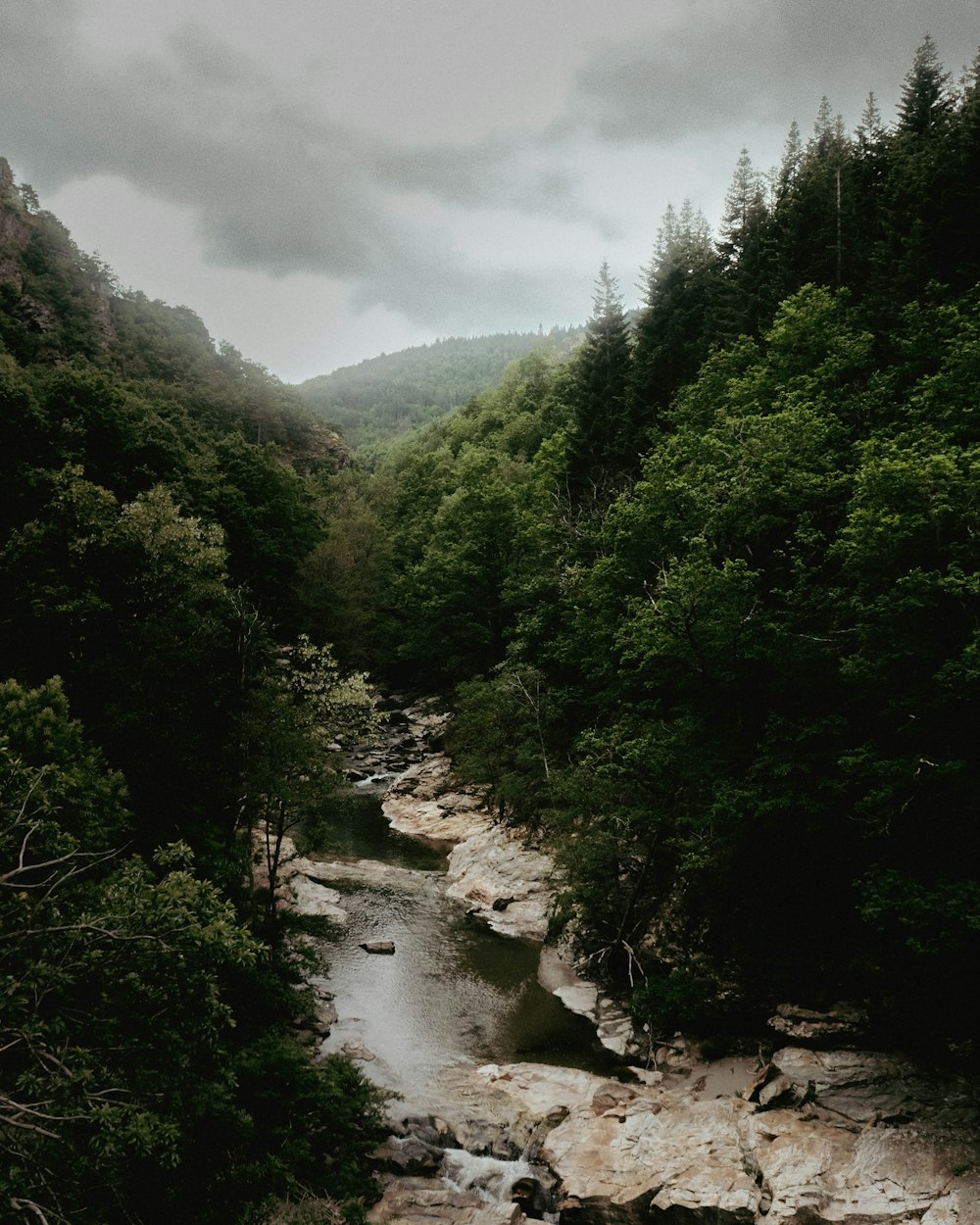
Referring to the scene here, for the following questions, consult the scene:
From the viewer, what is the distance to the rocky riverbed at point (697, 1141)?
36.7ft

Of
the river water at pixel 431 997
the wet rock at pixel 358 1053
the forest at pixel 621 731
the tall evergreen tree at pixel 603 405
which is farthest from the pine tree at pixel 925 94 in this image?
the wet rock at pixel 358 1053

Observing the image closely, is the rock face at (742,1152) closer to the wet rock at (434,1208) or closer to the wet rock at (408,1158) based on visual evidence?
the wet rock at (434,1208)

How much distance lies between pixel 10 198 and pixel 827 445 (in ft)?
249

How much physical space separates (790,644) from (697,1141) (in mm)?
10648

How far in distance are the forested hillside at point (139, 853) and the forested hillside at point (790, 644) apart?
9.03 meters

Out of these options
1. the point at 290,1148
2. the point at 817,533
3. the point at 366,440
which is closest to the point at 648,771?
the point at 817,533

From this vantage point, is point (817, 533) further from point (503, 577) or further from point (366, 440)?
point (366, 440)

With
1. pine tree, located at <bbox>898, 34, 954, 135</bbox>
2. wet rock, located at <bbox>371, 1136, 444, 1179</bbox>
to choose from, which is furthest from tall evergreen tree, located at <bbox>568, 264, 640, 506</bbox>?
wet rock, located at <bbox>371, 1136, 444, 1179</bbox>

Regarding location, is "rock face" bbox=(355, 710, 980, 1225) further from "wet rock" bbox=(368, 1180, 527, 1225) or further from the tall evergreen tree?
the tall evergreen tree

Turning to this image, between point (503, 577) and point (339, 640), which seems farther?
point (339, 640)

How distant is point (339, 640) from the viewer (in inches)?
2222

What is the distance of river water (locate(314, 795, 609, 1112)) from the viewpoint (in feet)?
56.3

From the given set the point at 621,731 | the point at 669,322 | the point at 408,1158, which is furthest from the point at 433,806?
the point at 669,322

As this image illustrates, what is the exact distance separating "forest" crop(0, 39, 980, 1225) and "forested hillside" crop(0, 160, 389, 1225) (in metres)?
0.08
